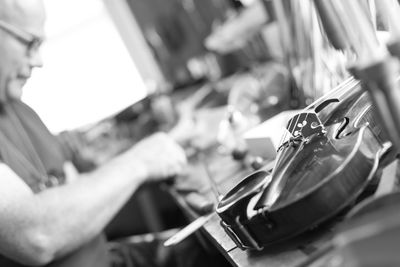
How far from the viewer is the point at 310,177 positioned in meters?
0.62

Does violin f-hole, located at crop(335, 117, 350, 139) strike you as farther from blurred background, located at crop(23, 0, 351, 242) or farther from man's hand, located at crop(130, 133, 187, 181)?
man's hand, located at crop(130, 133, 187, 181)

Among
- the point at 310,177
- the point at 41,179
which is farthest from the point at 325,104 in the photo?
the point at 41,179

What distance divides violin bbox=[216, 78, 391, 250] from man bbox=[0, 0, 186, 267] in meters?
0.52

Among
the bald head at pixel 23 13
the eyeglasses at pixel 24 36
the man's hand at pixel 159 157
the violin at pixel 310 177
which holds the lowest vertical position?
the man's hand at pixel 159 157

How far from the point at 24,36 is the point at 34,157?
0.40 meters

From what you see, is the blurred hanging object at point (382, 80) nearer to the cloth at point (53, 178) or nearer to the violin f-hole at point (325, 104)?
the violin f-hole at point (325, 104)

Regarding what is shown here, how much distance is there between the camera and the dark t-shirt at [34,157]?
120cm

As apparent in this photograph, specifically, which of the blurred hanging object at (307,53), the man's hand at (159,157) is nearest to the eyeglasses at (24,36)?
the man's hand at (159,157)

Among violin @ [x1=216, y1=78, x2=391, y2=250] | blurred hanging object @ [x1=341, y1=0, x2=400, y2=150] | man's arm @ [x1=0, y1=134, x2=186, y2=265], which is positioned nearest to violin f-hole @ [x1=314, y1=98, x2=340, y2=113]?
violin @ [x1=216, y1=78, x2=391, y2=250]

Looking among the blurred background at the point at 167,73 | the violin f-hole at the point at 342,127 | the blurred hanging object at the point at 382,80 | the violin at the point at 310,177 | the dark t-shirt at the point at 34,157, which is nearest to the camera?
the blurred hanging object at the point at 382,80

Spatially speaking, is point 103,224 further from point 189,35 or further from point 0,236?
point 189,35

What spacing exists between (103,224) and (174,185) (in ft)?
0.98

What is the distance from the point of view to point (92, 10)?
2.59 m

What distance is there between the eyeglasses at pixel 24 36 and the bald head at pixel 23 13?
14 millimetres
